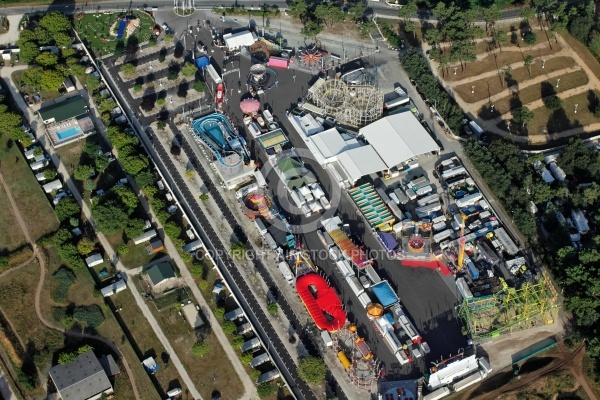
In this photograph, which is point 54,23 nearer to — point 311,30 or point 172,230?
point 311,30

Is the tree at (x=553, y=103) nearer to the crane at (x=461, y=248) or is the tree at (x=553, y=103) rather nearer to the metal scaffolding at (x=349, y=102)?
the metal scaffolding at (x=349, y=102)

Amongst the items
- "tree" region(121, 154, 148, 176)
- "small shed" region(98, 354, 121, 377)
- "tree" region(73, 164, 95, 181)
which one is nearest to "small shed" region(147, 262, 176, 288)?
"small shed" region(98, 354, 121, 377)

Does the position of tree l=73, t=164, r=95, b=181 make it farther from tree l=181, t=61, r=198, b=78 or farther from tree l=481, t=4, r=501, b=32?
tree l=481, t=4, r=501, b=32

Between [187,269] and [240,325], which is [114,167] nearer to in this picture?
[187,269]

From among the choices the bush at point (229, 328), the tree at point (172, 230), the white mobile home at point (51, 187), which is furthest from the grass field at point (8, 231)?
the bush at point (229, 328)

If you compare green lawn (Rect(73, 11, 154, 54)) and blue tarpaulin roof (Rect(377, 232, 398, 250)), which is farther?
green lawn (Rect(73, 11, 154, 54))

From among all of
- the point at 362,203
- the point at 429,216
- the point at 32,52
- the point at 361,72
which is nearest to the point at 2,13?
the point at 32,52

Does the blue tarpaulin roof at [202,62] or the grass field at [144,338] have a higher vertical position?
the blue tarpaulin roof at [202,62]
